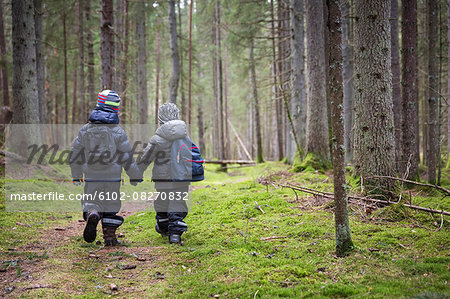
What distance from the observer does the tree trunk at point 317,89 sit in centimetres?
1006

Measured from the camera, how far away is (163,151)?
205 inches

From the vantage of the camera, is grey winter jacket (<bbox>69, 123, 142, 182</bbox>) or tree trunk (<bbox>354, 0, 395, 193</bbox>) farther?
tree trunk (<bbox>354, 0, 395, 193</bbox>)

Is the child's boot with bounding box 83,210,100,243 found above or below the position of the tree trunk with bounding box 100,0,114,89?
below

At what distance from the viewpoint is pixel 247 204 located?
258 inches

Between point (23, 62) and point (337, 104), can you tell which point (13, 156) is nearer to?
point (23, 62)

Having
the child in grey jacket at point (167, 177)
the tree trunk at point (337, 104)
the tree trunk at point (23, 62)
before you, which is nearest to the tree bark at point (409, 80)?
the tree trunk at point (337, 104)

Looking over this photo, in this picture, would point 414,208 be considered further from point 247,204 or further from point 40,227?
→ point 40,227

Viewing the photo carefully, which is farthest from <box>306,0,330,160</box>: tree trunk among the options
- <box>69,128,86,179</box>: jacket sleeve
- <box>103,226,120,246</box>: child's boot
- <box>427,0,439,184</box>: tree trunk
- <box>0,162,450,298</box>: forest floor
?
<box>69,128,86,179</box>: jacket sleeve

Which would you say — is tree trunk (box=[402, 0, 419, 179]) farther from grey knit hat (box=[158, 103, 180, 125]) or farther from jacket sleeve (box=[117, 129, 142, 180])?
jacket sleeve (box=[117, 129, 142, 180])

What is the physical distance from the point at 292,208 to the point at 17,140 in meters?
8.11

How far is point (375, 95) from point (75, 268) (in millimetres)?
5453

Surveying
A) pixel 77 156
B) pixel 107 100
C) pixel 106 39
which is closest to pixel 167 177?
pixel 77 156

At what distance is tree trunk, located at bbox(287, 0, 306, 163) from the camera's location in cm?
1229

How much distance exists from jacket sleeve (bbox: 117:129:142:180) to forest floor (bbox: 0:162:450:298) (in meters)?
1.15
